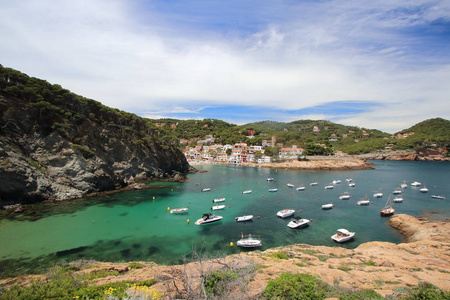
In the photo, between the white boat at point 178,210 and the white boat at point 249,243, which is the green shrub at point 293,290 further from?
the white boat at point 178,210

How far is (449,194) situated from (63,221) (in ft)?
235

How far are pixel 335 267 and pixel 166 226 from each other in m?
20.0

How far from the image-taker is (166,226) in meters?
26.5

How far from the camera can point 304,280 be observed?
8953 mm

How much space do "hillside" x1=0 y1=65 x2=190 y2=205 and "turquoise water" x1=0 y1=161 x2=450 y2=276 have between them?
4.34 metres

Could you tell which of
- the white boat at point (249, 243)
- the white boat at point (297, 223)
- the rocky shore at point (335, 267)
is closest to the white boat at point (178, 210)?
the white boat at point (249, 243)

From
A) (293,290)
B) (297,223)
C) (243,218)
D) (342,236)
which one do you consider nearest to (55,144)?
(243,218)

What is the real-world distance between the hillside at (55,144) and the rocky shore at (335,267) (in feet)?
77.6

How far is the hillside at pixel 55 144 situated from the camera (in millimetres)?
30391

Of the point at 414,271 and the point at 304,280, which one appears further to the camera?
the point at 414,271

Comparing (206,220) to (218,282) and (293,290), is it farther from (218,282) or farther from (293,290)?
(293,290)

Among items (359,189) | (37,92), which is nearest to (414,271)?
(359,189)

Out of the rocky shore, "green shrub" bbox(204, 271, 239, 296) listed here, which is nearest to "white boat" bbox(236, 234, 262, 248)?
the rocky shore

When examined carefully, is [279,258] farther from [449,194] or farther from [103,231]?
[449,194]
